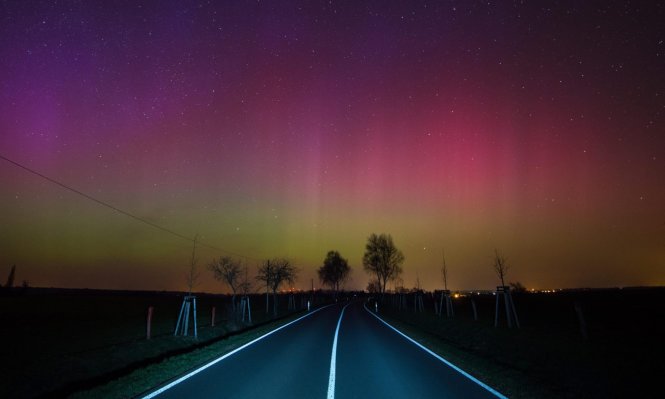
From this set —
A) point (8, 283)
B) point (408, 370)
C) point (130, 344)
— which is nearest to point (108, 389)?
point (408, 370)

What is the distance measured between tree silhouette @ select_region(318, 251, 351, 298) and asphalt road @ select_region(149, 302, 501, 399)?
313 ft

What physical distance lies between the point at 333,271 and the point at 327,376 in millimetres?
100638

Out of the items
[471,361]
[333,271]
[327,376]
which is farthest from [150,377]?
[333,271]

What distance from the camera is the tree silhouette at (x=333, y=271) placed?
109 metres

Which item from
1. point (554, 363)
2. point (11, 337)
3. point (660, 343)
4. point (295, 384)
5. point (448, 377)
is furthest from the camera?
point (11, 337)

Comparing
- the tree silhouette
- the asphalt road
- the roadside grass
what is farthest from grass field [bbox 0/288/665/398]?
the tree silhouette

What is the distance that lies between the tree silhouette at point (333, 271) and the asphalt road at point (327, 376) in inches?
3755

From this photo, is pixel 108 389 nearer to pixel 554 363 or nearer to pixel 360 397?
pixel 360 397

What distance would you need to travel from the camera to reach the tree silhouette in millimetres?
108875

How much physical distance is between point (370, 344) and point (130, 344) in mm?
9694

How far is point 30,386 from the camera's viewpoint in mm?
10023

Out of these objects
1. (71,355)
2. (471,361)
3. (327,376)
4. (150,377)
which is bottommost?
(471,361)

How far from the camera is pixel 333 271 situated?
108812 millimetres

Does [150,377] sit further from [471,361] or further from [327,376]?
[471,361]
